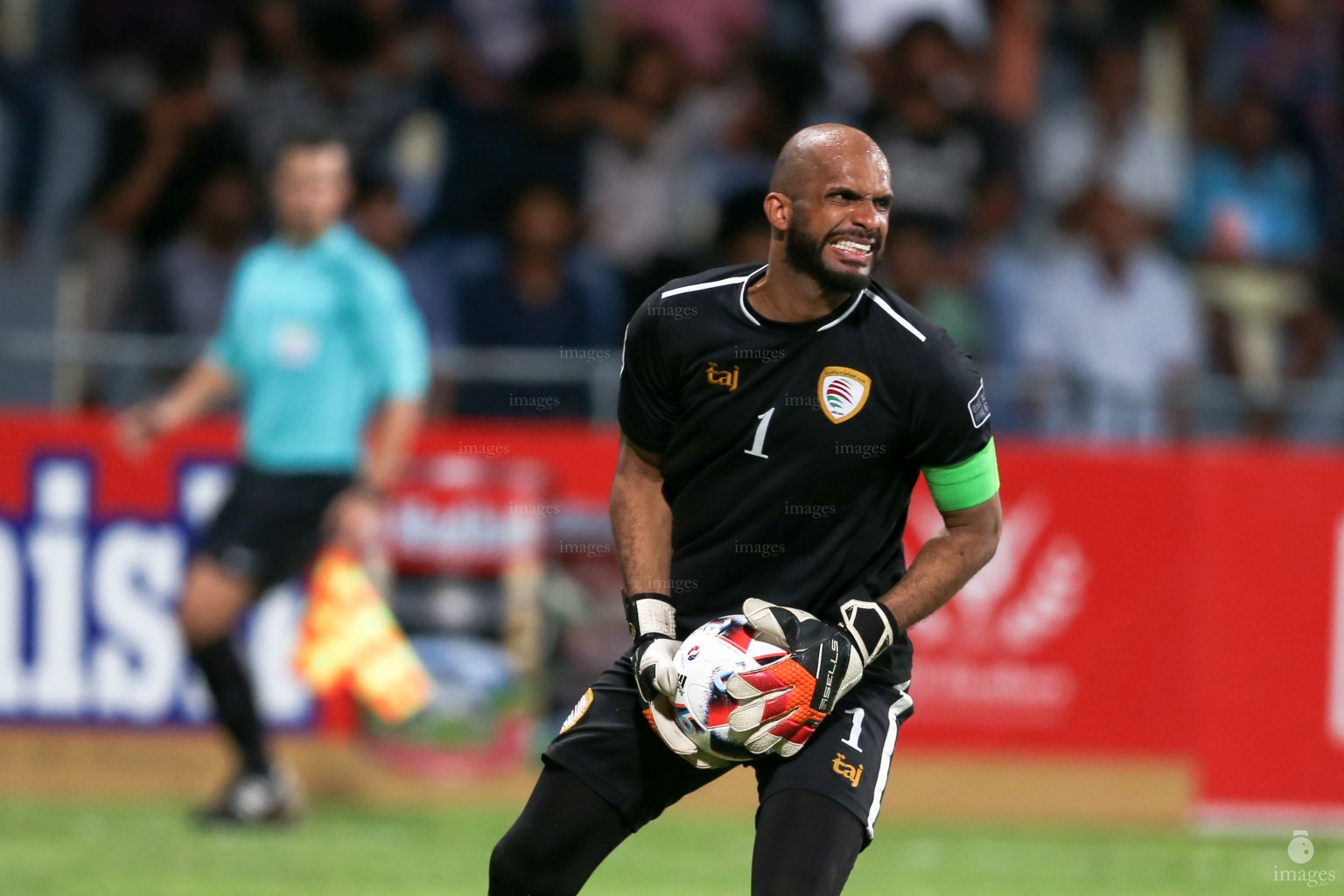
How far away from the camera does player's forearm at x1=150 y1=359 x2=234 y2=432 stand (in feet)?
Result: 30.1

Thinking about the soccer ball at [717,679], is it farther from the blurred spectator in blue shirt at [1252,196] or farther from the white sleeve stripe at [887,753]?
the blurred spectator in blue shirt at [1252,196]

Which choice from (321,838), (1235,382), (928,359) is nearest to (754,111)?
(1235,382)

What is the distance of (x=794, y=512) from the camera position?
17.0 feet

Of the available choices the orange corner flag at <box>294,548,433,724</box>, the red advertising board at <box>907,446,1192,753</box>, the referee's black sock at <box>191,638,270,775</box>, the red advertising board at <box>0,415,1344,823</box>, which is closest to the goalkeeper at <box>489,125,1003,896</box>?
the referee's black sock at <box>191,638,270,775</box>

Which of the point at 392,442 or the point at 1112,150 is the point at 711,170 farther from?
the point at 392,442

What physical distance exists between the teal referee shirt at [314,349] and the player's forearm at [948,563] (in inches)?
175

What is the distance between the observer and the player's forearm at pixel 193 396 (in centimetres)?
917

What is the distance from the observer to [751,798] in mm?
10227

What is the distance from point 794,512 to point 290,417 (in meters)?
4.55

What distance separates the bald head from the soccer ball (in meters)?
1.09
